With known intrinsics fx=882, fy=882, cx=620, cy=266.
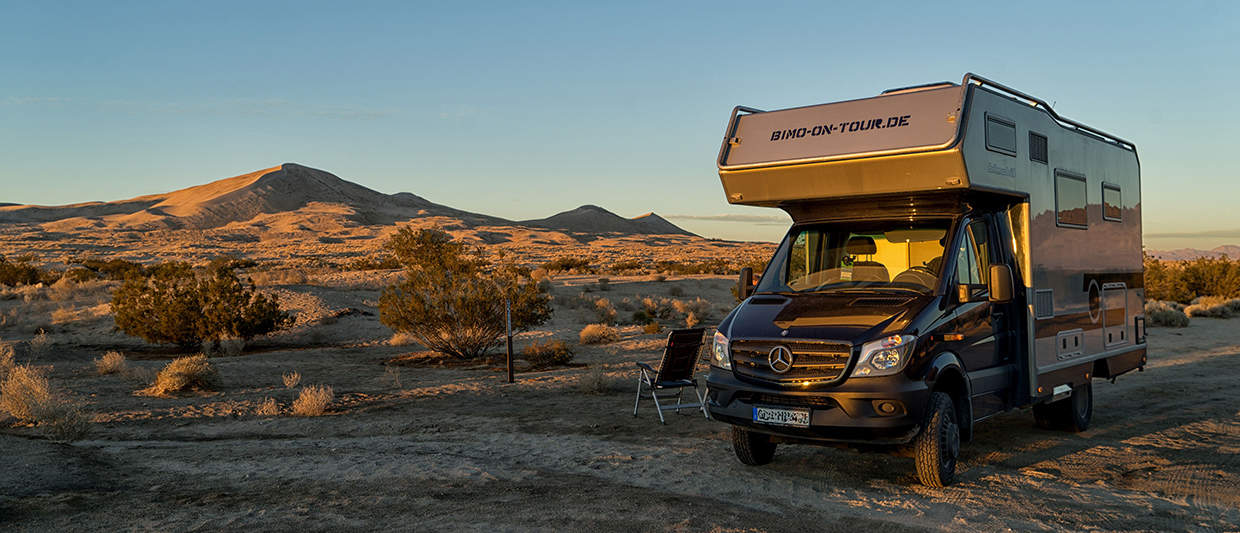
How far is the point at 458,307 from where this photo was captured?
17703 millimetres

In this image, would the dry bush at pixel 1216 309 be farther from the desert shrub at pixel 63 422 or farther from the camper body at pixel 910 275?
the desert shrub at pixel 63 422

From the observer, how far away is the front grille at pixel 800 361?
673cm

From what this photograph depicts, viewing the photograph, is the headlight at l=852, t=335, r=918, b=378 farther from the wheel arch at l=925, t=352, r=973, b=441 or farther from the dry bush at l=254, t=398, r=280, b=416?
the dry bush at l=254, t=398, r=280, b=416

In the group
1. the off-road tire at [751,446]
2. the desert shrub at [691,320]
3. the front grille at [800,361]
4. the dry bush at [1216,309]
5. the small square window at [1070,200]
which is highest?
the small square window at [1070,200]

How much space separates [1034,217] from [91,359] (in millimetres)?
17073

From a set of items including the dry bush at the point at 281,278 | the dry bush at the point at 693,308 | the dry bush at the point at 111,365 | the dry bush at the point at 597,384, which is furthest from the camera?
the dry bush at the point at 281,278

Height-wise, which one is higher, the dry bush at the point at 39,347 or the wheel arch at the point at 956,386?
the wheel arch at the point at 956,386

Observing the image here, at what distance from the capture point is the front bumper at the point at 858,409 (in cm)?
657

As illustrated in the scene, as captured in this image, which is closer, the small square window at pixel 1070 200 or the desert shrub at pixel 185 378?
the small square window at pixel 1070 200

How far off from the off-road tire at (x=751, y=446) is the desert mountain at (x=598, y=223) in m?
136

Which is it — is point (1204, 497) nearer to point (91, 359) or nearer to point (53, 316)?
point (91, 359)

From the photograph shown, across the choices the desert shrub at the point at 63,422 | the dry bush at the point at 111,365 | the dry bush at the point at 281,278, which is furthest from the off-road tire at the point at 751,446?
the dry bush at the point at 281,278

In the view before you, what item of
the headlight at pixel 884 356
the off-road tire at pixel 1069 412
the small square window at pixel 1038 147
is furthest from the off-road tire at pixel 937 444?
the off-road tire at pixel 1069 412

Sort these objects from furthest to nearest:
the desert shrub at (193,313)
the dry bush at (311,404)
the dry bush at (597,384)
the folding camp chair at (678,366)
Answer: the desert shrub at (193,313) < the dry bush at (597,384) < the dry bush at (311,404) < the folding camp chair at (678,366)
